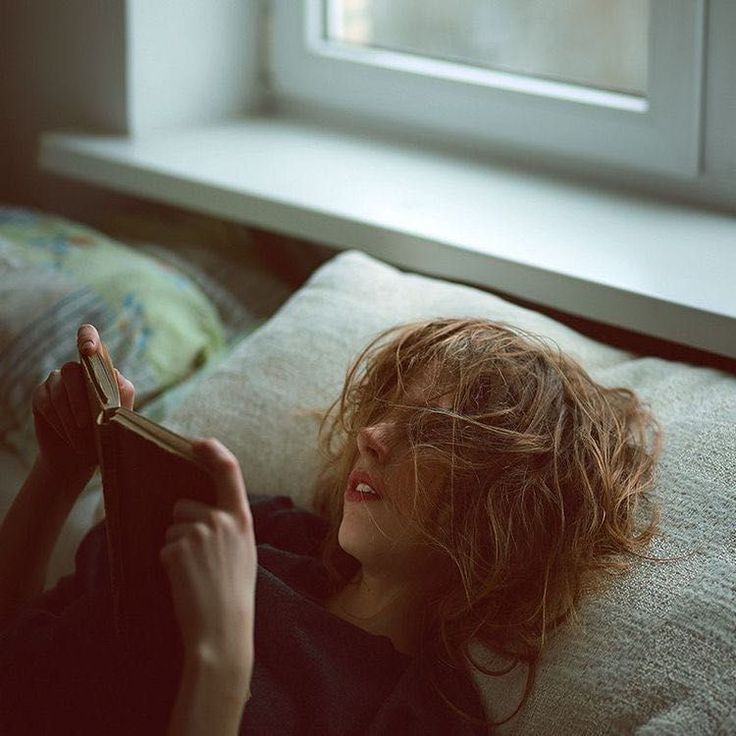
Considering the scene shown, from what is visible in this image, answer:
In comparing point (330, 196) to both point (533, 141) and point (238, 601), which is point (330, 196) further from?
point (238, 601)

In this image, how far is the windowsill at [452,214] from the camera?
4.30 ft

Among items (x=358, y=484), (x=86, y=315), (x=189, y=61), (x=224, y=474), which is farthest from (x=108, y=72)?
(x=224, y=474)

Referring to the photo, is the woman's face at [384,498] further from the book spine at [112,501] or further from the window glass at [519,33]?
the window glass at [519,33]

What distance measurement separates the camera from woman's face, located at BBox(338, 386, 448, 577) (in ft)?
3.25

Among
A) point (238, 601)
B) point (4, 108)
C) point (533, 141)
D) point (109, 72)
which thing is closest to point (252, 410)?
point (238, 601)

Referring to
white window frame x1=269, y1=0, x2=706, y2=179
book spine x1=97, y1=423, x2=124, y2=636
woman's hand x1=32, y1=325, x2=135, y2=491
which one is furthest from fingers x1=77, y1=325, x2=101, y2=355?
white window frame x1=269, y1=0, x2=706, y2=179

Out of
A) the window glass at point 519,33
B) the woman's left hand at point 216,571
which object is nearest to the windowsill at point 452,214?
the window glass at point 519,33

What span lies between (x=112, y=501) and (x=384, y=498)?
0.23 meters

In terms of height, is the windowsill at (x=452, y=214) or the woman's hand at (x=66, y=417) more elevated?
the windowsill at (x=452, y=214)

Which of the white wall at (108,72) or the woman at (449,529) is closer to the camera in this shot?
the woman at (449,529)

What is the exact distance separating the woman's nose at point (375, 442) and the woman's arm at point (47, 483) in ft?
0.65

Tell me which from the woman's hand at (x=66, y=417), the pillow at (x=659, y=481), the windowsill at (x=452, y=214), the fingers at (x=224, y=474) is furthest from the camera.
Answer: the windowsill at (x=452, y=214)

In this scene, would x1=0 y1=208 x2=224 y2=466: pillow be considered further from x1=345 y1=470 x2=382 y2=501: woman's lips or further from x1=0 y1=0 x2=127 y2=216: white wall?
x1=345 y1=470 x2=382 y2=501: woman's lips

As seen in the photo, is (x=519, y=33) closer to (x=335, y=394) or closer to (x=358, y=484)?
(x=335, y=394)
